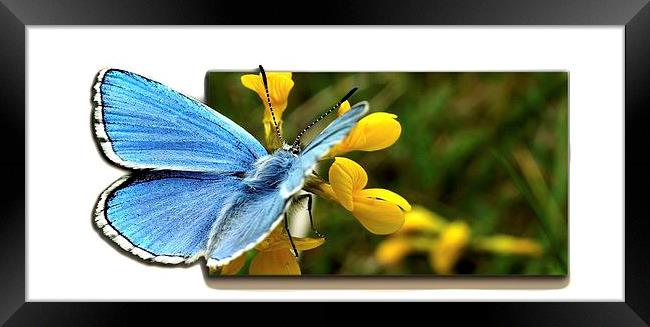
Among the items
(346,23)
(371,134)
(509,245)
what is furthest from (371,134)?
(509,245)

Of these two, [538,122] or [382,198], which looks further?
[538,122]

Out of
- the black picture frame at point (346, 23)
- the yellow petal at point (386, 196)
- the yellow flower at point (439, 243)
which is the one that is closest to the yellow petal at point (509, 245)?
the yellow flower at point (439, 243)

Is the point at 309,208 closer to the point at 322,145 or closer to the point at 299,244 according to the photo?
the point at 299,244

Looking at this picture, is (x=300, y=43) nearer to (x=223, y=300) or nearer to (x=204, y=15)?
(x=204, y=15)

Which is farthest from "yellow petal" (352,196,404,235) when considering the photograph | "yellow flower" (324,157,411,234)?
the photograph
